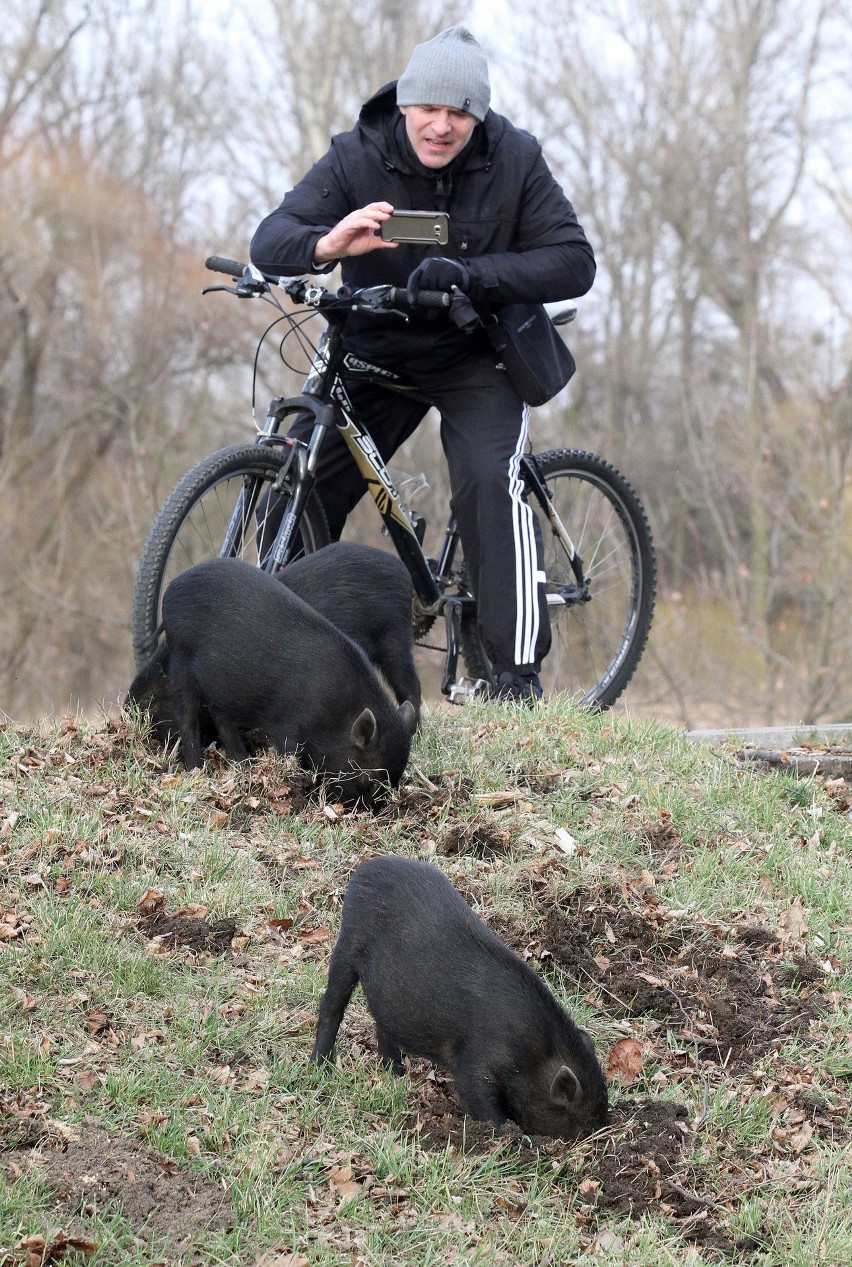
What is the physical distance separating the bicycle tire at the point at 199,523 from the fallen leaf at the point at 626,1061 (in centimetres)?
238

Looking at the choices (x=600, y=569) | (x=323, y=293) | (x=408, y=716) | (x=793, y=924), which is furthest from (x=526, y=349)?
(x=793, y=924)

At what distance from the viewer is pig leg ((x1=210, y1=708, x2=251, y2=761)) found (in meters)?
5.21

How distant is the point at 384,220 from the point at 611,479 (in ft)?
7.41

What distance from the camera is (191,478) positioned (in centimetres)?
563

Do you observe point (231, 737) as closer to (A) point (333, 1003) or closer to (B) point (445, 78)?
(A) point (333, 1003)

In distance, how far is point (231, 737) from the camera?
17.2 ft

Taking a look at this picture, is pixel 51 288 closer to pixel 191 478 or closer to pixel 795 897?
pixel 191 478

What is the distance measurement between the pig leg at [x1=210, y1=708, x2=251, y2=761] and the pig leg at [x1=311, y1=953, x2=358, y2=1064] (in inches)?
63.8

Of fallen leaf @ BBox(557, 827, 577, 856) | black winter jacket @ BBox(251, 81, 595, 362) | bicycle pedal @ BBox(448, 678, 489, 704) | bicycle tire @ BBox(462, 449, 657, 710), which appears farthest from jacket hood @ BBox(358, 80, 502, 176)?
fallen leaf @ BBox(557, 827, 577, 856)

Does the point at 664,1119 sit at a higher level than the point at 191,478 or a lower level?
lower

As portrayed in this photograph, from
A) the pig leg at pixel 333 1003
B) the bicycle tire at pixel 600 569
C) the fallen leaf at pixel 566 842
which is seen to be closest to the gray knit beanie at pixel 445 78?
the bicycle tire at pixel 600 569

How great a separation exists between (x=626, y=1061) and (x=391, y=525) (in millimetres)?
3209

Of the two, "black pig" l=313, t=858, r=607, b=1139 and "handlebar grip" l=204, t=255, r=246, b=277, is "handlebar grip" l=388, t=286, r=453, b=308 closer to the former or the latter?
"handlebar grip" l=204, t=255, r=246, b=277

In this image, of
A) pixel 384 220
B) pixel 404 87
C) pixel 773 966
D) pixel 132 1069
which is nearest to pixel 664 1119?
pixel 773 966
